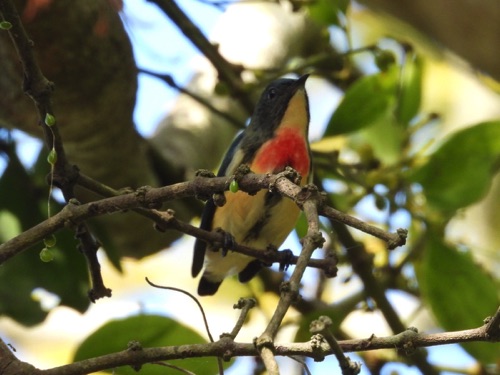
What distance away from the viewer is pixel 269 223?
9.71ft

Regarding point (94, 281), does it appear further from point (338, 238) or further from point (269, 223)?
point (338, 238)

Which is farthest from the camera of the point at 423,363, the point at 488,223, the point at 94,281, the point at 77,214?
the point at 488,223

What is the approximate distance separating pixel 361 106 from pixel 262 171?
523 millimetres

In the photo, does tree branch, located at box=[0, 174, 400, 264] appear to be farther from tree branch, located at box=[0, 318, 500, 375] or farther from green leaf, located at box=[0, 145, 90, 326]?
green leaf, located at box=[0, 145, 90, 326]

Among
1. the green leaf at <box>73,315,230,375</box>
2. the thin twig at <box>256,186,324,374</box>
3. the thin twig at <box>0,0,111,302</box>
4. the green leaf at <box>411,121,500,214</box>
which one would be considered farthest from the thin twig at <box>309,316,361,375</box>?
the green leaf at <box>411,121,500,214</box>

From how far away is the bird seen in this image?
9.53 ft

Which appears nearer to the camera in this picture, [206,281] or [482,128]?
[482,128]

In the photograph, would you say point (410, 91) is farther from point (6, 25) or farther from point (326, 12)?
point (6, 25)

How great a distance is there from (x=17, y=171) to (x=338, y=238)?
47.1 inches

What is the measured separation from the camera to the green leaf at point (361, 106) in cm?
312

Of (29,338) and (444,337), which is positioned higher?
(29,338)

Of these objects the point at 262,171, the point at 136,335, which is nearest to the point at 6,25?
the point at 136,335

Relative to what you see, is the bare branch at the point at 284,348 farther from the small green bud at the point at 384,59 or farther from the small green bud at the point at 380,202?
the small green bud at the point at 384,59

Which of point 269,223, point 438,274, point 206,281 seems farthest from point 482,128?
point 206,281
